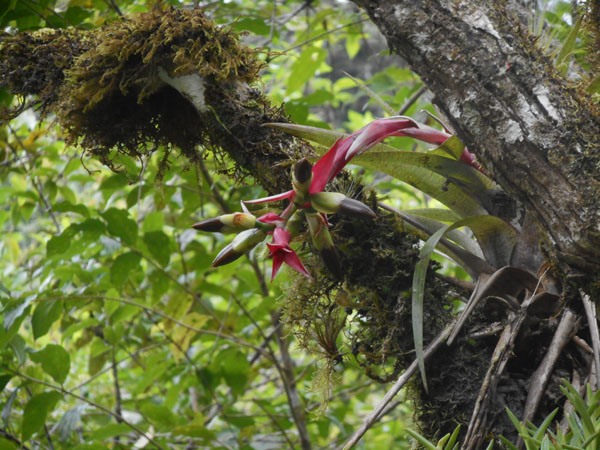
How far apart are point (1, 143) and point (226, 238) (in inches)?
37.6

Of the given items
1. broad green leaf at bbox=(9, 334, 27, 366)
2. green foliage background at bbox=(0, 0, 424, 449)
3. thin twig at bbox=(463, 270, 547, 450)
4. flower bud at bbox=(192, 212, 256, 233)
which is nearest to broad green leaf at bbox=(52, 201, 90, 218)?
green foliage background at bbox=(0, 0, 424, 449)

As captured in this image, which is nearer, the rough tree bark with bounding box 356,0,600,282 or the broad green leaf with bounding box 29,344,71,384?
the rough tree bark with bounding box 356,0,600,282

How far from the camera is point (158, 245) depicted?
5.02ft

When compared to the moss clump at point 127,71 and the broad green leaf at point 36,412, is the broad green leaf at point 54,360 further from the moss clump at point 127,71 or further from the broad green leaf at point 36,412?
the moss clump at point 127,71

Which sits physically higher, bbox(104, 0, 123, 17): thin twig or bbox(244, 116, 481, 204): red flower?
bbox(104, 0, 123, 17): thin twig

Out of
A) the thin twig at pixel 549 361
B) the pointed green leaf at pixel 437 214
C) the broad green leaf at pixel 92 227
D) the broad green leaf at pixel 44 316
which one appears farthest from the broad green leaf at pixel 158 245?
the thin twig at pixel 549 361

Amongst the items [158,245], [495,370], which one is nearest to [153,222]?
[158,245]

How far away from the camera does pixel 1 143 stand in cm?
197

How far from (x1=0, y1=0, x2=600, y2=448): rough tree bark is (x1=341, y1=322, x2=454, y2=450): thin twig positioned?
36mm

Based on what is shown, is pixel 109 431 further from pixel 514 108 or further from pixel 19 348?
pixel 514 108

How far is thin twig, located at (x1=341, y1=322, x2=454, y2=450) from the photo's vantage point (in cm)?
66

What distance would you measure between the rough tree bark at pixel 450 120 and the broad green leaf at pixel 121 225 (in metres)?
0.47

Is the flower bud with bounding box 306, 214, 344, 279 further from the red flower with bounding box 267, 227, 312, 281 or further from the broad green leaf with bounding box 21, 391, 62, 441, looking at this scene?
the broad green leaf with bounding box 21, 391, 62, 441

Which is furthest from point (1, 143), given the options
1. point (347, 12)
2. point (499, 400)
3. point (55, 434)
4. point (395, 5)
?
point (499, 400)
